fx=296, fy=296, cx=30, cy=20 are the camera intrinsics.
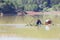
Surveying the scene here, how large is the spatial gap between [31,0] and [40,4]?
2936 millimetres

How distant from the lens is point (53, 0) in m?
91.4

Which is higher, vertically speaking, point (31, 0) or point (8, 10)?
point (31, 0)

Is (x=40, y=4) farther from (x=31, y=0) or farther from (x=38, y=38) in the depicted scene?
(x=38, y=38)

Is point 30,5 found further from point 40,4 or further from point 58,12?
point 58,12

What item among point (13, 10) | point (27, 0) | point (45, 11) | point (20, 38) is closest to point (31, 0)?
point (27, 0)

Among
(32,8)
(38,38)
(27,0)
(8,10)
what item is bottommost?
(38,38)

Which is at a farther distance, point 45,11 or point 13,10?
point 45,11

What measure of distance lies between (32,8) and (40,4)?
270 inches

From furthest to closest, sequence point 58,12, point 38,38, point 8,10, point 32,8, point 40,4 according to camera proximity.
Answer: point 40,4 → point 32,8 → point 58,12 → point 8,10 → point 38,38

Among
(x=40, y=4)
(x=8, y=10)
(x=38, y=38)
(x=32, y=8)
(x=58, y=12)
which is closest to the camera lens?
(x=38, y=38)

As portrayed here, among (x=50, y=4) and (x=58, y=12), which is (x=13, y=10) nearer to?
(x=58, y=12)

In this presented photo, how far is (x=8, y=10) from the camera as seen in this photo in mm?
69062

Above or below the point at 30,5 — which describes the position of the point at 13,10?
below

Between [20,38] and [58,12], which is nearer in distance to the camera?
[20,38]
